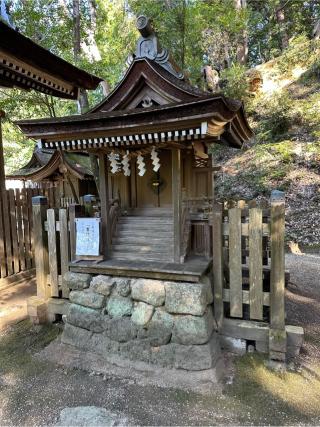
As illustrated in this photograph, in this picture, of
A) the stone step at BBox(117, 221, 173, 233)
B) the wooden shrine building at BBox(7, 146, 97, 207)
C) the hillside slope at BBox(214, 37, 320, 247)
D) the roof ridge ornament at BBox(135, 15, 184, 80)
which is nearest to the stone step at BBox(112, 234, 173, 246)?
the stone step at BBox(117, 221, 173, 233)

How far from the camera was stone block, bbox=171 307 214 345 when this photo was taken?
329 centimetres

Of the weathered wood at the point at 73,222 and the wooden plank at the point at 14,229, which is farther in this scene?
the wooden plank at the point at 14,229

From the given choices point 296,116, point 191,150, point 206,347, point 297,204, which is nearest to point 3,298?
point 206,347

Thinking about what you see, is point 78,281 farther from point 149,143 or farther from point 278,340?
point 278,340

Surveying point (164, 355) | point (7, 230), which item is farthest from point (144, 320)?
point (7, 230)

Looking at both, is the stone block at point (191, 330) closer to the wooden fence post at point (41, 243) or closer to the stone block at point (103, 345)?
the stone block at point (103, 345)

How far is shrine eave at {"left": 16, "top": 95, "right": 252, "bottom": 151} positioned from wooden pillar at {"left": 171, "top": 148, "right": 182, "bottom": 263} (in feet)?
1.28

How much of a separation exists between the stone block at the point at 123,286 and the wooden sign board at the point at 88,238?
1.79 feet

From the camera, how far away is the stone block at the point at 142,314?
353cm

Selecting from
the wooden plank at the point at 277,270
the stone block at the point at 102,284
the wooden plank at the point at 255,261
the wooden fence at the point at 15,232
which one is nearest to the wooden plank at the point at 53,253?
the stone block at the point at 102,284

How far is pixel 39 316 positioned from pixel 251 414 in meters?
3.12

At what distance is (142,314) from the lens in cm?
355

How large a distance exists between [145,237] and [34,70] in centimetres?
356

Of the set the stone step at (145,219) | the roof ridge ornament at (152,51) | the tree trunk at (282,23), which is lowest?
the stone step at (145,219)
